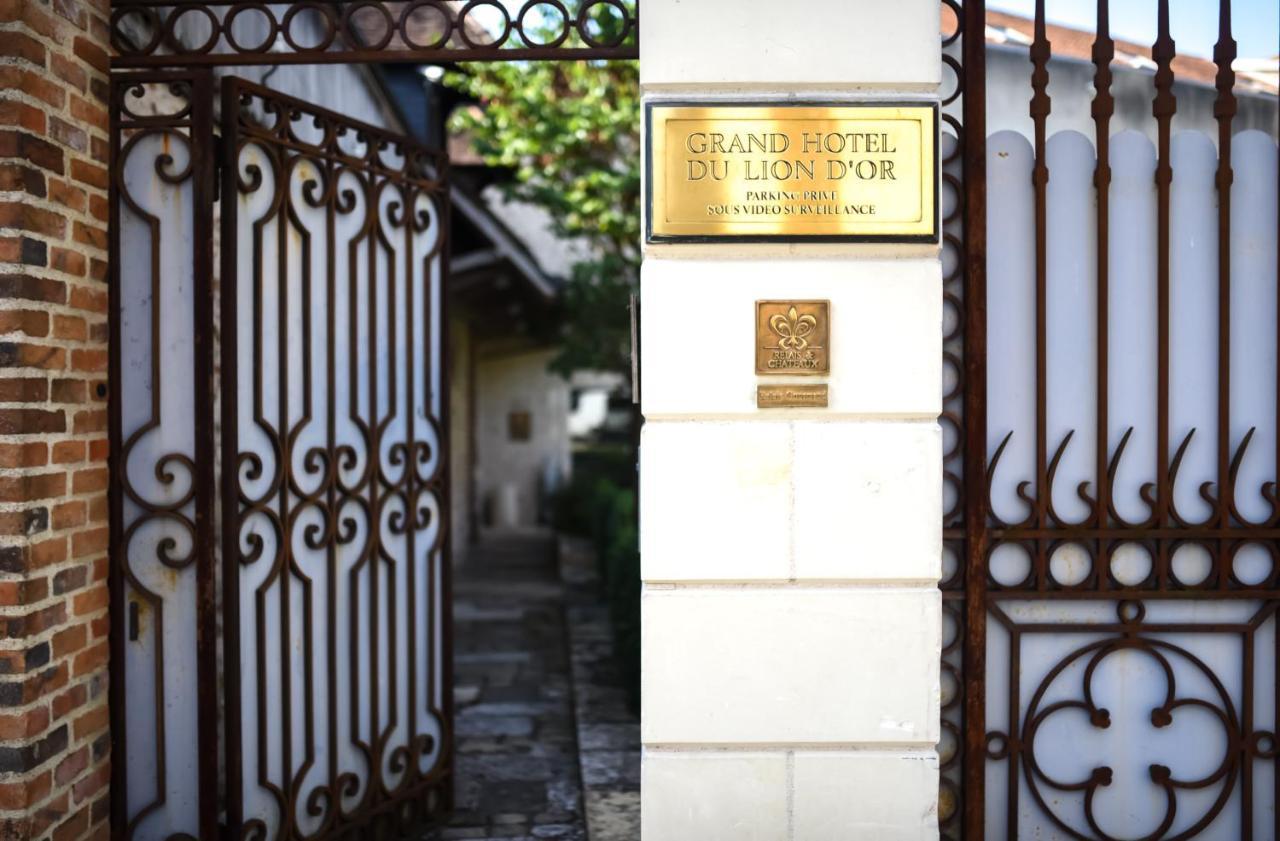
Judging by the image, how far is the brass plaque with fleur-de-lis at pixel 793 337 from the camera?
2.72m

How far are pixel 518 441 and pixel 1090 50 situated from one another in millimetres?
13303


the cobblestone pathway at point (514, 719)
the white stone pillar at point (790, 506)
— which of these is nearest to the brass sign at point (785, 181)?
the white stone pillar at point (790, 506)

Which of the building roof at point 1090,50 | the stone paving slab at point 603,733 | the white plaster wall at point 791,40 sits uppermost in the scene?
the building roof at point 1090,50

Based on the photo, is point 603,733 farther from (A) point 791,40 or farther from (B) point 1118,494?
(A) point 791,40

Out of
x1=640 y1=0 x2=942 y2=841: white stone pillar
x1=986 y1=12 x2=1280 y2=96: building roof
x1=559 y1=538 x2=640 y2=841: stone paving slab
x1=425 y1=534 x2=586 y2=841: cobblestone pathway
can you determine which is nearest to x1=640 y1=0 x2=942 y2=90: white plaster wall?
x1=640 y1=0 x2=942 y2=841: white stone pillar

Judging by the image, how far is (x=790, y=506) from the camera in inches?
108

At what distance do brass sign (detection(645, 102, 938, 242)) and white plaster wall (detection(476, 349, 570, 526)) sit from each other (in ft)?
43.5

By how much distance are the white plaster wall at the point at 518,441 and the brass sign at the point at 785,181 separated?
1326cm

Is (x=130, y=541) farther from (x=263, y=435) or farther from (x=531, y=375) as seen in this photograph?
(x=531, y=375)

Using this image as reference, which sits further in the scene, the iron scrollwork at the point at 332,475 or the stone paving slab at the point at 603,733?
the stone paving slab at the point at 603,733

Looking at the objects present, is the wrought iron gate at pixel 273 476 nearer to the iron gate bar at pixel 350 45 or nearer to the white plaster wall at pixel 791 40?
the iron gate bar at pixel 350 45

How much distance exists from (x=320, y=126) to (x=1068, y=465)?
2.62 meters

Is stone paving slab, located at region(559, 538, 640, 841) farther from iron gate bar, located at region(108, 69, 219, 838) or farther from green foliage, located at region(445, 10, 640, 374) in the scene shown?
green foliage, located at region(445, 10, 640, 374)

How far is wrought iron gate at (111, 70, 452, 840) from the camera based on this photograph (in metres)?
3.11
